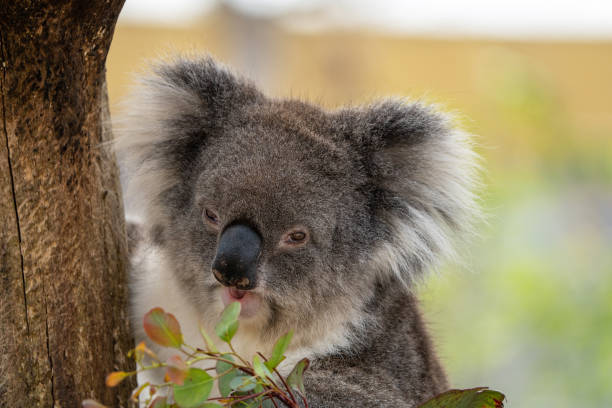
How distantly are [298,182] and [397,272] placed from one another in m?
0.54

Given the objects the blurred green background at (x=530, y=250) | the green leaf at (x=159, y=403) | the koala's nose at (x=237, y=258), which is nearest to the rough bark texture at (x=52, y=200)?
the koala's nose at (x=237, y=258)

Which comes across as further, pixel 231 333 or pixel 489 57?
pixel 489 57

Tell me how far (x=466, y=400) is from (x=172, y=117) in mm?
1605

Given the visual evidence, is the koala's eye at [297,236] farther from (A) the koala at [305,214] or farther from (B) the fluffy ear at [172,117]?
(B) the fluffy ear at [172,117]

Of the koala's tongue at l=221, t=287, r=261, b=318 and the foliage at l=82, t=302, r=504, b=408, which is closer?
the foliage at l=82, t=302, r=504, b=408

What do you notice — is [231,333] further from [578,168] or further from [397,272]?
[578,168]

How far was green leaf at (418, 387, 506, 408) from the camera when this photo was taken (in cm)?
175

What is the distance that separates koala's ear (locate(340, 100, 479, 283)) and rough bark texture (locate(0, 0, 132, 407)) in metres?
0.99

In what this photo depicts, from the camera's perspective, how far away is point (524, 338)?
6633 mm

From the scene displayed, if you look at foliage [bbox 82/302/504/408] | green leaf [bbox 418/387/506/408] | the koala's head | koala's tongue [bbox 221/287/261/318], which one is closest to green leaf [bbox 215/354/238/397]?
foliage [bbox 82/302/504/408]

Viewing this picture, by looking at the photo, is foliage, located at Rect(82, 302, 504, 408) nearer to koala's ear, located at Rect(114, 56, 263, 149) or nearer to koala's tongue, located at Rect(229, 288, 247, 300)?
koala's tongue, located at Rect(229, 288, 247, 300)

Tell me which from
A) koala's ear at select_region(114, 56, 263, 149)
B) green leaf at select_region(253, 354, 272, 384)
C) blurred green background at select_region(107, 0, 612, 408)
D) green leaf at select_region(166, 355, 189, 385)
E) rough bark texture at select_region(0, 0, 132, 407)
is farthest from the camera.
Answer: blurred green background at select_region(107, 0, 612, 408)

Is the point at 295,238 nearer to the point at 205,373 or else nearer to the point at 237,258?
the point at 237,258

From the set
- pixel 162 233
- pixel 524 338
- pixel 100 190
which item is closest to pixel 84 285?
pixel 100 190
